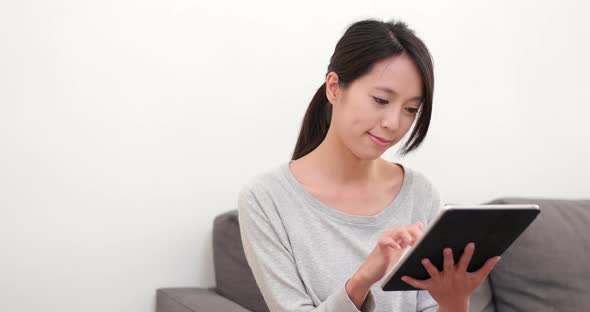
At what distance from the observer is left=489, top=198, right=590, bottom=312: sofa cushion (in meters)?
A: 1.98

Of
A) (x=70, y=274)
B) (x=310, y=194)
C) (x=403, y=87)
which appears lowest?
(x=70, y=274)

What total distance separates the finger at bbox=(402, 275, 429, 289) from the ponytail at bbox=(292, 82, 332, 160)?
0.49 meters

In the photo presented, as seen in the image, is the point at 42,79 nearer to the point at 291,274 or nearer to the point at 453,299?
the point at 291,274

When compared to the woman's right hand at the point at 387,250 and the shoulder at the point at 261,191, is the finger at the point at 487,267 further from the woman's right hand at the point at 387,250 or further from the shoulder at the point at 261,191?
the shoulder at the point at 261,191

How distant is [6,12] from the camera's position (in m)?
1.82

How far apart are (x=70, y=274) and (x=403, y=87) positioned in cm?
98

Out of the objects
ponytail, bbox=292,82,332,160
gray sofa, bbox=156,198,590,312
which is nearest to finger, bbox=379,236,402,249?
ponytail, bbox=292,82,332,160

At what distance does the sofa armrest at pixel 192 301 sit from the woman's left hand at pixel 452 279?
59cm

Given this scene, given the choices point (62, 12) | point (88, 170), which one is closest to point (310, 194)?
point (88, 170)

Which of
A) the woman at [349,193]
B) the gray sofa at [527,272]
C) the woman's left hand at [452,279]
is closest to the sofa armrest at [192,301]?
the gray sofa at [527,272]

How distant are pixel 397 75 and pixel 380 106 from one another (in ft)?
0.20

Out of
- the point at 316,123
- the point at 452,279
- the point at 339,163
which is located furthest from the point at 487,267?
Result: the point at 316,123

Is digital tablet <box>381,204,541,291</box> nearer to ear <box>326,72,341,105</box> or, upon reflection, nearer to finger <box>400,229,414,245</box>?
finger <box>400,229,414,245</box>

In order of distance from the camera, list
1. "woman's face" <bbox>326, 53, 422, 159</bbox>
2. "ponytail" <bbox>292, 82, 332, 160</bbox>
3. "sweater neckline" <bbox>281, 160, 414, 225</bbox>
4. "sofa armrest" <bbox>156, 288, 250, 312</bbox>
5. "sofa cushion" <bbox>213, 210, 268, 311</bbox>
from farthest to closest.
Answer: "sofa cushion" <bbox>213, 210, 268, 311</bbox>, "sofa armrest" <bbox>156, 288, 250, 312</bbox>, "ponytail" <bbox>292, 82, 332, 160</bbox>, "sweater neckline" <bbox>281, 160, 414, 225</bbox>, "woman's face" <bbox>326, 53, 422, 159</bbox>
